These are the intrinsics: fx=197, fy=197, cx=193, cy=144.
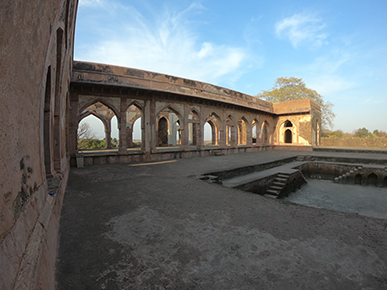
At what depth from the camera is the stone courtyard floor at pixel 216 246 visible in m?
1.68

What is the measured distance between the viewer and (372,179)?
32.4 ft

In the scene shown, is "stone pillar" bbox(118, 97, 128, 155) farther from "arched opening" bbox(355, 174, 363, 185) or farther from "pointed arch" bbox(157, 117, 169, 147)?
"arched opening" bbox(355, 174, 363, 185)

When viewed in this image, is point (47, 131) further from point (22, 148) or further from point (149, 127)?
point (149, 127)

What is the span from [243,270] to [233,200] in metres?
2.01

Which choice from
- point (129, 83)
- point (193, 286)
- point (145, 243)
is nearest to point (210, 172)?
point (145, 243)

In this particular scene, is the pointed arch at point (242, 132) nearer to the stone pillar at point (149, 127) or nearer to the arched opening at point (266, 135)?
the arched opening at point (266, 135)

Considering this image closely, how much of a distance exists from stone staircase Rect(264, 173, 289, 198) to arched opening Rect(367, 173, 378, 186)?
527 centimetres

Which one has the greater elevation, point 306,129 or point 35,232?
point 306,129

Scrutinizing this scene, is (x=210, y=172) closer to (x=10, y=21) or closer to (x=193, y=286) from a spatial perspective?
(x=193, y=286)

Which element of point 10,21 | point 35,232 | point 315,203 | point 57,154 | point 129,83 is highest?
point 129,83

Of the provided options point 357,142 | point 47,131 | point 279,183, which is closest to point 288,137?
point 357,142

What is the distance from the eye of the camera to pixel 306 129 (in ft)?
62.4

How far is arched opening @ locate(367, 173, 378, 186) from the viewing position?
32.0 ft

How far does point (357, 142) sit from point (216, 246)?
27.1 meters
